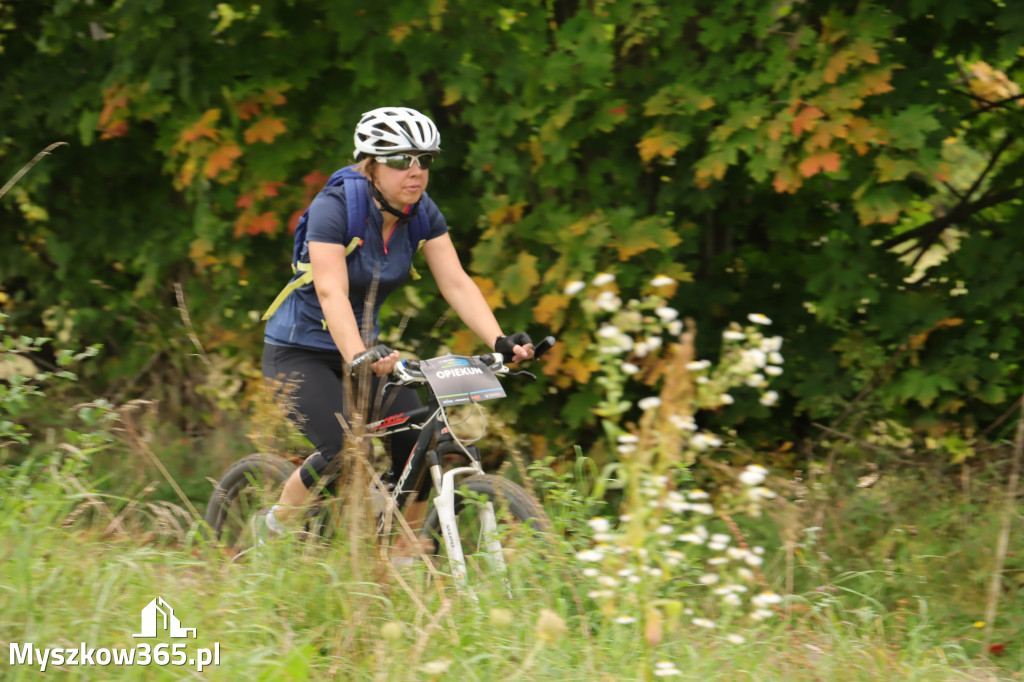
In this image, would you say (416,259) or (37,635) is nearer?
(37,635)

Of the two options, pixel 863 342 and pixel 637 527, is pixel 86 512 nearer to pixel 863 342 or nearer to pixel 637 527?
pixel 637 527

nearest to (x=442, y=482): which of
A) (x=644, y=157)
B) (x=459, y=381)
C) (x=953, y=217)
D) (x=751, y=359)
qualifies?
(x=459, y=381)

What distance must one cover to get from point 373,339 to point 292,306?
0.46 metres

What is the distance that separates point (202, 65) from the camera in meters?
5.81

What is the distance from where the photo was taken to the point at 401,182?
13.6 feet

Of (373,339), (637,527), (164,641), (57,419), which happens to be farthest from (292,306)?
(57,419)

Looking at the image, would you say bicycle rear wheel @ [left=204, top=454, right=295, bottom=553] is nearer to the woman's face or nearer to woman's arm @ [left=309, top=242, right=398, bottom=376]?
→ woman's arm @ [left=309, top=242, right=398, bottom=376]

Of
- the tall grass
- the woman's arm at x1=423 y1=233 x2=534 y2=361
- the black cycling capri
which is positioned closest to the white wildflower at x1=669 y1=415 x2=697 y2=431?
the tall grass

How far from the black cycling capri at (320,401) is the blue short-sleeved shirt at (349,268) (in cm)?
8

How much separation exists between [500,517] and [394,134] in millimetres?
1549

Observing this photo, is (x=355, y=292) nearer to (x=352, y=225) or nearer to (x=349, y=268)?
(x=349, y=268)

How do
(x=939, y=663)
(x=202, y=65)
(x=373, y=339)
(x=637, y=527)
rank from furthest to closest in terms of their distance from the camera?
(x=202, y=65)
(x=373, y=339)
(x=939, y=663)
(x=637, y=527)

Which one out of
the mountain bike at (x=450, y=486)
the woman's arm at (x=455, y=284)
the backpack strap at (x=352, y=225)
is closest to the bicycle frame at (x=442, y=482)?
the mountain bike at (x=450, y=486)

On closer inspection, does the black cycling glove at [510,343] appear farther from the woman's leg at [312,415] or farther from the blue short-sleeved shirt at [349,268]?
the woman's leg at [312,415]
